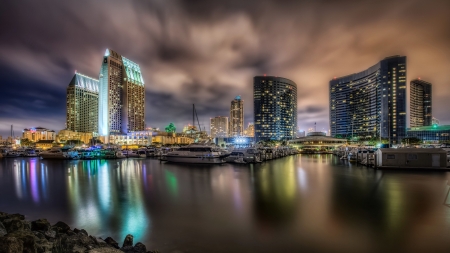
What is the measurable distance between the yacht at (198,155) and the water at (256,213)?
64.0 feet

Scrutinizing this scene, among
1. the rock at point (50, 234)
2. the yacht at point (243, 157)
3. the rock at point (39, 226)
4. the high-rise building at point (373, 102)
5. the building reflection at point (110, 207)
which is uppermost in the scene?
the high-rise building at point (373, 102)

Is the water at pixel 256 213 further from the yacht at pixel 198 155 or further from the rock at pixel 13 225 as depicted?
the yacht at pixel 198 155

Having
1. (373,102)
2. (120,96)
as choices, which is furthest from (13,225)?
(120,96)

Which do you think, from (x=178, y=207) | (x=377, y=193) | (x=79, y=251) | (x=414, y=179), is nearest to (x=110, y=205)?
(x=178, y=207)

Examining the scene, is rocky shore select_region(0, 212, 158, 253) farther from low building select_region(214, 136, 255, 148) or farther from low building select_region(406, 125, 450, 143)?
low building select_region(406, 125, 450, 143)

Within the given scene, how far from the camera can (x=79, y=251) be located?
6.56m

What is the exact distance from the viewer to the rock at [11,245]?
536 cm

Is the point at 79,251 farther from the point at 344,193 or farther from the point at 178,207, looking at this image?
the point at 344,193

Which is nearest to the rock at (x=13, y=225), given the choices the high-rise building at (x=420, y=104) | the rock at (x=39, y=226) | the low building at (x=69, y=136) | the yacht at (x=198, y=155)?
the rock at (x=39, y=226)

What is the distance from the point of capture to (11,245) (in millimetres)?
5449

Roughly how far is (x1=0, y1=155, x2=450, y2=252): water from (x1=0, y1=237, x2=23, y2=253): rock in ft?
14.6


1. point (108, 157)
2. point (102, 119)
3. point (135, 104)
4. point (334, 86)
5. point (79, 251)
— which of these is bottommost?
point (108, 157)

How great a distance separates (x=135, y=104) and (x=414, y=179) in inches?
7055

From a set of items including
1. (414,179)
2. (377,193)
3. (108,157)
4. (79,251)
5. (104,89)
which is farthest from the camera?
(104,89)
